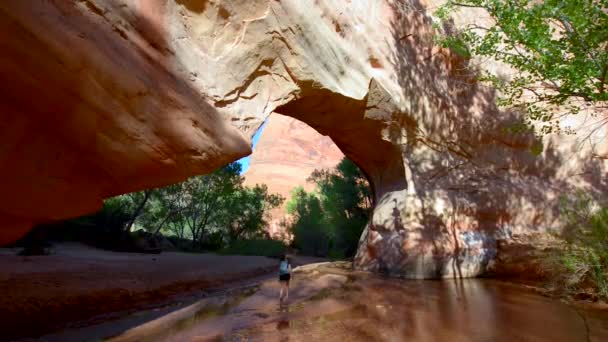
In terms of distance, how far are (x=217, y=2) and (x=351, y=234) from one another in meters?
17.3

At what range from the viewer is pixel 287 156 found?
54625 mm

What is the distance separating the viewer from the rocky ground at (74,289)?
18.1 ft

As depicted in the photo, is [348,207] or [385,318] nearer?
[385,318]

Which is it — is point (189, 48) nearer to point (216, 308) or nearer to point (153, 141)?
point (153, 141)

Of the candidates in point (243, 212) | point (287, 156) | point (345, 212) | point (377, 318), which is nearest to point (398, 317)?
point (377, 318)

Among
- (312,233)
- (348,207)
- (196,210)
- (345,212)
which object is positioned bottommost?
(312,233)

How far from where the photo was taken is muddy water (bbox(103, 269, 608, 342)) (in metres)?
4.55

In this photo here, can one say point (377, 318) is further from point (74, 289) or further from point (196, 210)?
point (196, 210)

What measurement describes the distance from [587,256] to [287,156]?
49.1 metres

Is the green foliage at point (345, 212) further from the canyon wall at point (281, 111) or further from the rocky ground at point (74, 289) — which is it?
the rocky ground at point (74, 289)

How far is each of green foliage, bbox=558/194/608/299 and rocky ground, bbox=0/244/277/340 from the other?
8.12m

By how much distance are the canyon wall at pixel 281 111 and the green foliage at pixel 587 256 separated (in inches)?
69.8

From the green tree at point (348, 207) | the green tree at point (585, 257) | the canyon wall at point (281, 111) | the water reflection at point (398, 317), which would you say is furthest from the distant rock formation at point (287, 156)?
the green tree at point (585, 257)

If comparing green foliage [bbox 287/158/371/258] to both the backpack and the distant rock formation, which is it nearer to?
the backpack
